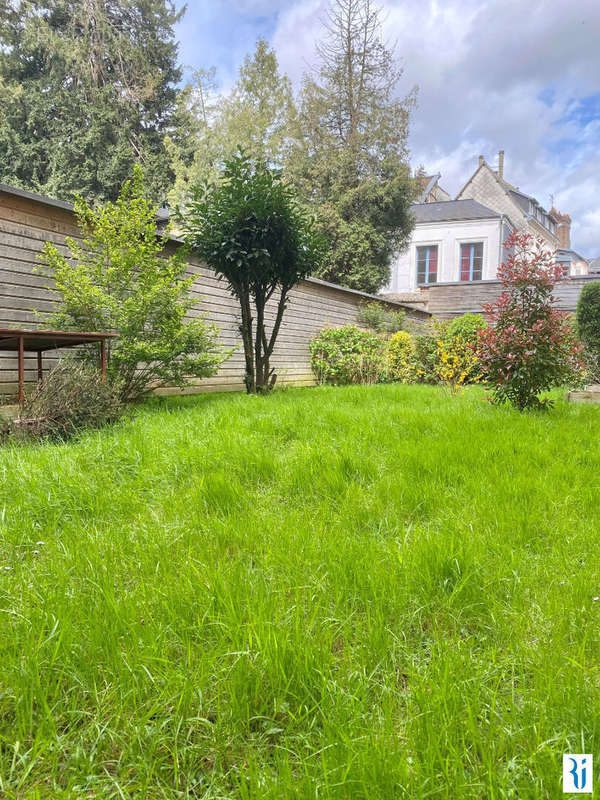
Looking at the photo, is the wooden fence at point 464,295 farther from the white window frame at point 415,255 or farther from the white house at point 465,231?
Answer: the white window frame at point 415,255

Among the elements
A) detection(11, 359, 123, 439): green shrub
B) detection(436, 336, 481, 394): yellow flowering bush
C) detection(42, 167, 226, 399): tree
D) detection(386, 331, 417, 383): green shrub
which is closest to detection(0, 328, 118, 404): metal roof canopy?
detection(11, 359, 123, 439): green shrub

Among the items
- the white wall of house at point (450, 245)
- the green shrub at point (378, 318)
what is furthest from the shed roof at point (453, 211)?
the green shrub at point (378, 318)

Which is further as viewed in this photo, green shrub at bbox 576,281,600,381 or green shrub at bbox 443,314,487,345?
green shrub at bbox 443,314,487,345

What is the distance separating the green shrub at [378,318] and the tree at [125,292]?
24.3ft

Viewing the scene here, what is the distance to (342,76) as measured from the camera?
18375mm

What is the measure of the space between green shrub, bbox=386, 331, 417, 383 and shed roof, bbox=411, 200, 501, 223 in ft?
48.5

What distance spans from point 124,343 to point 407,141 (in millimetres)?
17910

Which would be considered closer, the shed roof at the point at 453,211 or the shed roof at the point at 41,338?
the shed roof at the point at 41,338

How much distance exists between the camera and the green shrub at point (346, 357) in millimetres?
10070

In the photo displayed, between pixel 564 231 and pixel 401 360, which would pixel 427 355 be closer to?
pixel 401 360

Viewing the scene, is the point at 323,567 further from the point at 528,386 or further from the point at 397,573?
the point at 528,386

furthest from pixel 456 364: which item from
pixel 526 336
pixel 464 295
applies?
pixel 464 295

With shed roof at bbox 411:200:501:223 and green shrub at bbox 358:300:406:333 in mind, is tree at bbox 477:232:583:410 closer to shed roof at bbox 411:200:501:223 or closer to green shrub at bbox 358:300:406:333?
green shrub at bbox 358:300:406:333

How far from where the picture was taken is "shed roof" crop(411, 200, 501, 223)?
2216 centimetres
